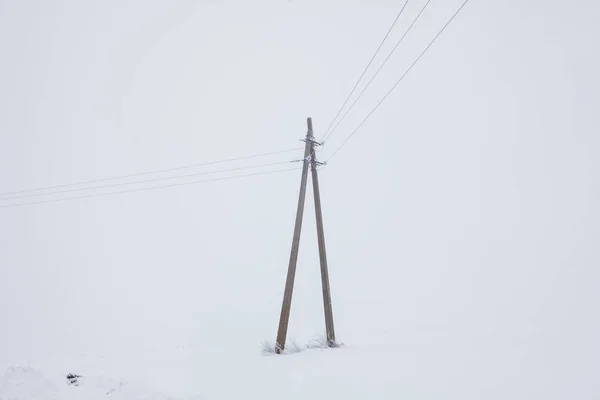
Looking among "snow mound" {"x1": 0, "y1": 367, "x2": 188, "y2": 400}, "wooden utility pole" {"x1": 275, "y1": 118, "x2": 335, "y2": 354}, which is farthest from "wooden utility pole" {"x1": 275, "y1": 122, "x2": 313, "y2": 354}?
"snow mound" {"x1": 0, "y1": 367, "x2": 188, "y2": 400}

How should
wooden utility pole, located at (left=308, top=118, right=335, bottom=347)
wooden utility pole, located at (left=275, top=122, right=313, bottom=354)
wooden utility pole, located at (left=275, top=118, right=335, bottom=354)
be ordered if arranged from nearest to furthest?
wooden utility pole, located at (left=275, top=122, right=313, bottom=354)
wooden utility pole, located at (left=275, top=118, right=335, bottom=354)
wooden utility pole, located at (left=308, top=118, right=335, bottom=347)

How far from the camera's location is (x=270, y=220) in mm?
127562

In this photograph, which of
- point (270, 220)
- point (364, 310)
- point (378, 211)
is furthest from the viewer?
point (270, 220)

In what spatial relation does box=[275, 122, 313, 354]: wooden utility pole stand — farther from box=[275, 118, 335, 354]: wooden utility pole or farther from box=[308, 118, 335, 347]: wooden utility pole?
box=[308, 118, 335, 347]: wooden utility pole

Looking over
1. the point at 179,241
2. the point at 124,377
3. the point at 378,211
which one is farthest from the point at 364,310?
the point at 378,211

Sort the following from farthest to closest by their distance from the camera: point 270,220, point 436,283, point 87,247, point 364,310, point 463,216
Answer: point 270,220 < point 463,216 < point 87,247 < point 436,283 < point 364,310

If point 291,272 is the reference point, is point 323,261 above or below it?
above

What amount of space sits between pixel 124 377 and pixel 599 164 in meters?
106

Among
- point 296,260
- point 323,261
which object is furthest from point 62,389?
point 323,261

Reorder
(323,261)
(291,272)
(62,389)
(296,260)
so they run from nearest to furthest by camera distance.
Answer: (62,389) → (296,260) → (291,272) → (323,261)

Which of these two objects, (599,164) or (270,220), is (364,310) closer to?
(599,164)

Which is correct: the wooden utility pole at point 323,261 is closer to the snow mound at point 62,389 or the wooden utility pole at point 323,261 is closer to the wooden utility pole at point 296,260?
the wooden utility pole at point 296,260

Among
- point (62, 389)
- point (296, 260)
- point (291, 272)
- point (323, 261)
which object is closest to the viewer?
point (62, 389)

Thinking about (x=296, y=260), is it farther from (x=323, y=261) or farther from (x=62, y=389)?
(x=62, y=389)
